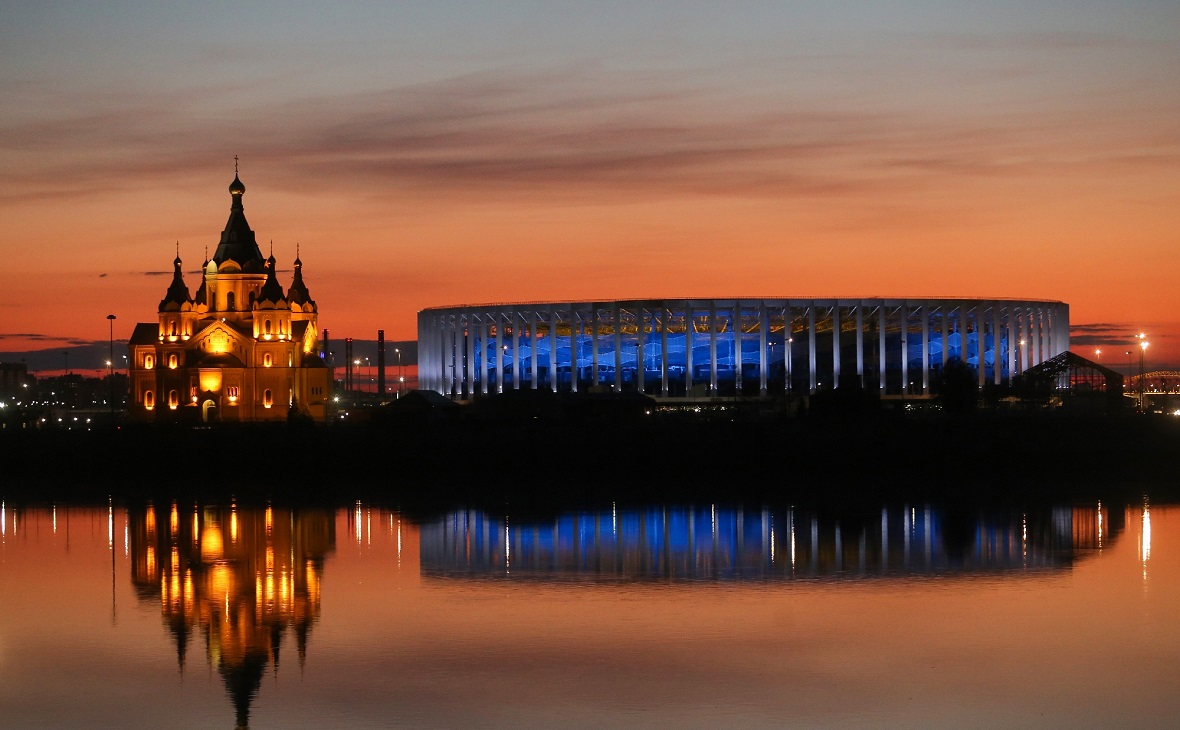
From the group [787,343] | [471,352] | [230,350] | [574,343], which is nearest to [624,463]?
[230,350]

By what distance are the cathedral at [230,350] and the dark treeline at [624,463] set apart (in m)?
29.4

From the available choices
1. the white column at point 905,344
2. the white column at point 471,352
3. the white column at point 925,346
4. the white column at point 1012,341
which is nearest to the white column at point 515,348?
the white column at point 471,352

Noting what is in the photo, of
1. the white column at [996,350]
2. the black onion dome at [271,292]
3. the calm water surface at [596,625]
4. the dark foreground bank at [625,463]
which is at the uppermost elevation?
the black onion dome at [271,292]

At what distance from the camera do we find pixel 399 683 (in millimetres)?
20797

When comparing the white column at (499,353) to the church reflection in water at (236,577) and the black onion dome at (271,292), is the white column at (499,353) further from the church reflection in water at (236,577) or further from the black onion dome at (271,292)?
the church reflection in water at (236,577)

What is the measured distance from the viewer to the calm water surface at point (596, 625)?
19500mm

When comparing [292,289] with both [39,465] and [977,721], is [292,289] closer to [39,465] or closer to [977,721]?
[39,465]

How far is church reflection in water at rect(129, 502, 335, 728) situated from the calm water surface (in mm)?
91

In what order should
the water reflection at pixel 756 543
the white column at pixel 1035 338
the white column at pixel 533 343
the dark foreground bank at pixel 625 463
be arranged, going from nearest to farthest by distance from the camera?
the water reflection at pixel 756 543, the dark foreground bank at pixel 625 463, the white column at pixel 533 343, the white column at pixel 1035 338

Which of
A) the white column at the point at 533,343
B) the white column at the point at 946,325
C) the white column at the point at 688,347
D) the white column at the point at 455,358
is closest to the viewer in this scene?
the white column at the point at 688,347

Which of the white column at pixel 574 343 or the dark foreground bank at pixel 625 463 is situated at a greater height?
the white column at pixel 574 343

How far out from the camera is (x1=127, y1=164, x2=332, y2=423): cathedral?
348 ft

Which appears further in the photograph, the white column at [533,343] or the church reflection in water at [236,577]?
the white column at [533,343]

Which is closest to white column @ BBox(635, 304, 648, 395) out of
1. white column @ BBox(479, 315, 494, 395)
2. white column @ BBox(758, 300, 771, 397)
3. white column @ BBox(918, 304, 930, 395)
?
white column @ BBox(758, 300, 771, 397)
